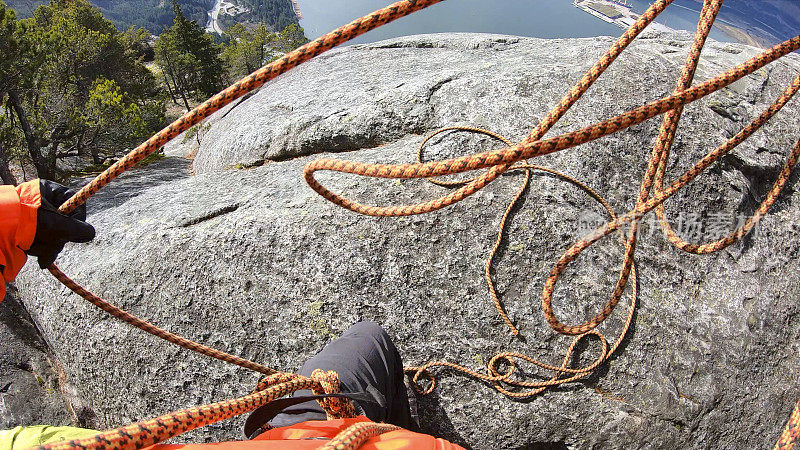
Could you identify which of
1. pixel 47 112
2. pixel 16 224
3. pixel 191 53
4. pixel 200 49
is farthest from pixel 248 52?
pixel 16 224

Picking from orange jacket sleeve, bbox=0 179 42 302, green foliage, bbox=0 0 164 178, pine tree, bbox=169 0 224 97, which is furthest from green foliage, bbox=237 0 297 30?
orange jacket sleeve, bbox=0 179 42 302

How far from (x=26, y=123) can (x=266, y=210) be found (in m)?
11.6

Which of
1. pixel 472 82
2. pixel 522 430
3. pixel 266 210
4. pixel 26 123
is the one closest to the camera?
pixel 522 430

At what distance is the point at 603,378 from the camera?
3443 mm

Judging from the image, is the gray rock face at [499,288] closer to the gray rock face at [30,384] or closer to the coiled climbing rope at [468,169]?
the gray rock face at [30,384]

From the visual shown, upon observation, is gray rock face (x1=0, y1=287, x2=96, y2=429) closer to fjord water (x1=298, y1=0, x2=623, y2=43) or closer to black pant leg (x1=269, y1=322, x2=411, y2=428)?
black pant leg (x1=269, y1=322, x2=411, y2=428)

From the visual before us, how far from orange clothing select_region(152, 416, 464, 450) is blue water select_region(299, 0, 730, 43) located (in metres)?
86.6

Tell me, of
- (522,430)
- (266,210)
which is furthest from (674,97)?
(266,210)

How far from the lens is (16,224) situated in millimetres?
2451

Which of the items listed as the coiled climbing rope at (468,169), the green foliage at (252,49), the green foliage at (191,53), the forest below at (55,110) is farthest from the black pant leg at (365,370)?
the green foliage at (252,49)

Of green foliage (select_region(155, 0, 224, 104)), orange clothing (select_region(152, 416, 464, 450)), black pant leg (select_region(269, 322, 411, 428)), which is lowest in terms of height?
black pant leg (select_region(269, 322, 411, 428))

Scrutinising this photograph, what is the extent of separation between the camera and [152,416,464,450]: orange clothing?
58.6 inches

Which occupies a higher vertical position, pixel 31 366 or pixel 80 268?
pixel 80 268

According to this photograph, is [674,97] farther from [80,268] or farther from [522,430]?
[80,268]
